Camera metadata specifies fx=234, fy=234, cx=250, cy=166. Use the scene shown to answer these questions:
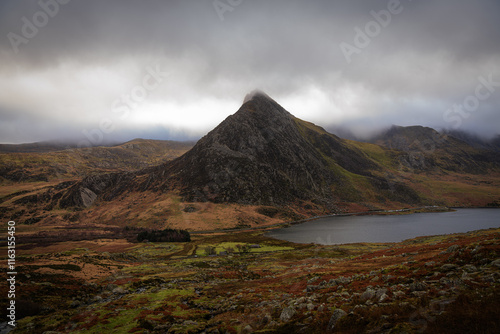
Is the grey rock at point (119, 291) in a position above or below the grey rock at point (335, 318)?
below

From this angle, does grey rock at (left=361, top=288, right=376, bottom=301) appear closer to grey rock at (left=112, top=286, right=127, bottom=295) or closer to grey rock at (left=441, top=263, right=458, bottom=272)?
grey rock at (left=441, top=263, right=458, bottom=272)

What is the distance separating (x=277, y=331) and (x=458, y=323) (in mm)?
11109

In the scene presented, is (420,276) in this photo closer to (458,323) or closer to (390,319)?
(390,319)

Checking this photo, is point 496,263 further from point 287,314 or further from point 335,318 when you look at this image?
point 287,314

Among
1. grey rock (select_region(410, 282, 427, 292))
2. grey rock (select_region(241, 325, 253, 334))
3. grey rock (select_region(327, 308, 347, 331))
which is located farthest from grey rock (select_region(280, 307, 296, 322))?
grey rock (select_region(410, 282, 427, 292))

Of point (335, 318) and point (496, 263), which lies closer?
point (335, 318)

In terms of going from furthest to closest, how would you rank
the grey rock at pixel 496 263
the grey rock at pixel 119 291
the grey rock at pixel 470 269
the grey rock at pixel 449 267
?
1. the grey rock at pixel 119 291
2. the grey rock at pixel 449 267
3. the grey rock at pixel 470 269
4. the grey rock at pixel 496 263

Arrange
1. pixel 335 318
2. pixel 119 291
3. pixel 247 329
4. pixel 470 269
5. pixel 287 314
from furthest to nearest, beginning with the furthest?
pixel 119 291 → pixel 287 314 → pixel 247 329 → pixel 470 269 → pixel 335 318

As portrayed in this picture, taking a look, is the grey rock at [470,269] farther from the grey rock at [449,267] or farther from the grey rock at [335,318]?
the grey rock at [335,318]

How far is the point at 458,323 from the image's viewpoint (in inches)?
410

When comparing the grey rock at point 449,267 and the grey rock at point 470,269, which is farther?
the grey rock at point 449,267

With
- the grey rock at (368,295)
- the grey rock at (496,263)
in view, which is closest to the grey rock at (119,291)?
the grey rock at (368,295)

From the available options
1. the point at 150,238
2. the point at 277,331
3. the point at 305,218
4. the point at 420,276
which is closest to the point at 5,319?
the point at 277,331

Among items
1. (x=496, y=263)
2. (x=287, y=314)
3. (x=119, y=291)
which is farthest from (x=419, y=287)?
(x=119, y=291)
